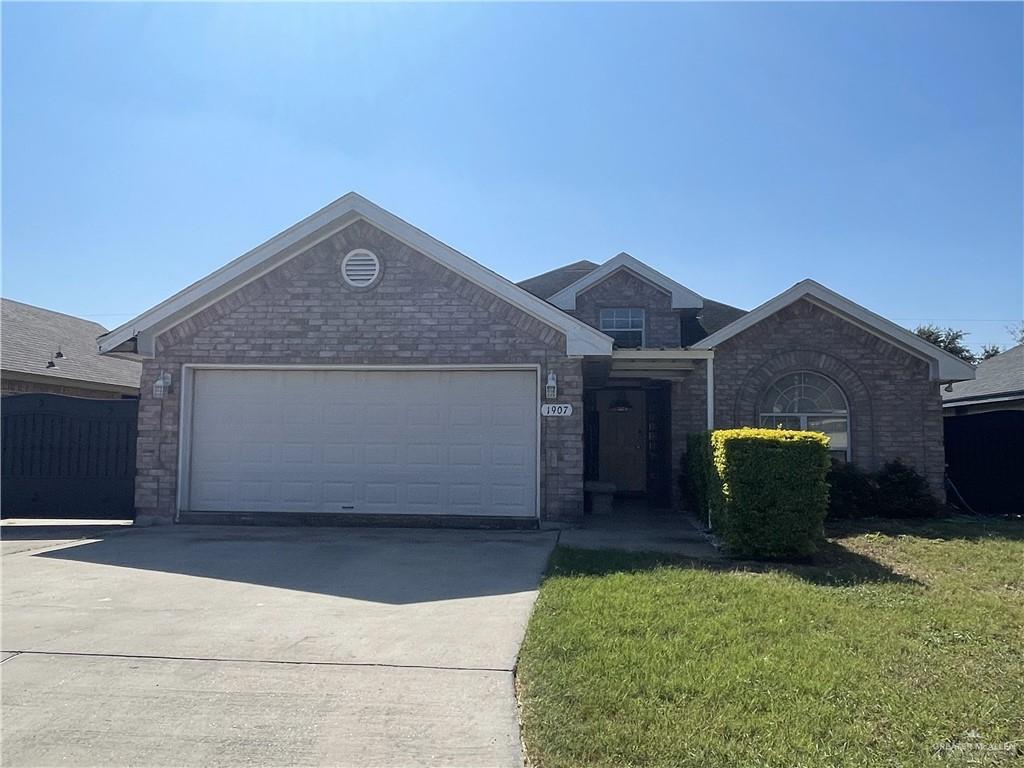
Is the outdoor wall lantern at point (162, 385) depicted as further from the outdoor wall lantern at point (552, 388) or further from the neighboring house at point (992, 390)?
the neighboring house at point (992, 390)

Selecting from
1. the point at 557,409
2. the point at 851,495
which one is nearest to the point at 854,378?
the point at 851,495

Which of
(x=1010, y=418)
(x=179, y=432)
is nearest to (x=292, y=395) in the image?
(x=179, y=432)

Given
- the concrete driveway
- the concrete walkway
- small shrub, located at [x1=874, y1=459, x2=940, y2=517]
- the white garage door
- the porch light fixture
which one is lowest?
the concrete driveway

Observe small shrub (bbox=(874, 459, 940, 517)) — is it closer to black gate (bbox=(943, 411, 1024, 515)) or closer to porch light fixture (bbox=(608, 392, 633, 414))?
black gate (bbox=(943, 411, 1024, 515))

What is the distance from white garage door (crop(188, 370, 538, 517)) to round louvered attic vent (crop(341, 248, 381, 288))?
1453mm

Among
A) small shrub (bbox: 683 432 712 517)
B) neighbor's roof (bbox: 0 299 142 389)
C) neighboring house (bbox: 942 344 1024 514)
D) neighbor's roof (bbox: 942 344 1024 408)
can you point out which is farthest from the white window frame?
neighbor's roof (bbox: 0 299 142 389)

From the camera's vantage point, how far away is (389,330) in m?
12.0

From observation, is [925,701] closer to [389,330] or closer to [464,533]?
[464,533]

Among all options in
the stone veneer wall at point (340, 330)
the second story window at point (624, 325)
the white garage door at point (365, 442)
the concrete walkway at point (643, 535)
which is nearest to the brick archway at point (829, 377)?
the concrete walkway at point (643, 535)

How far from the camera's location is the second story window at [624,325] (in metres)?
17.7

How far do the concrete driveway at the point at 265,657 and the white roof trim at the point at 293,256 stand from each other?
3933 millimetres

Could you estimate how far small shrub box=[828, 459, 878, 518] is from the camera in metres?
13.5

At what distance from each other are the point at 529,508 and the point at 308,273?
5136mm

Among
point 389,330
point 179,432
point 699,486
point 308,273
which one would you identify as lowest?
point 699,486
